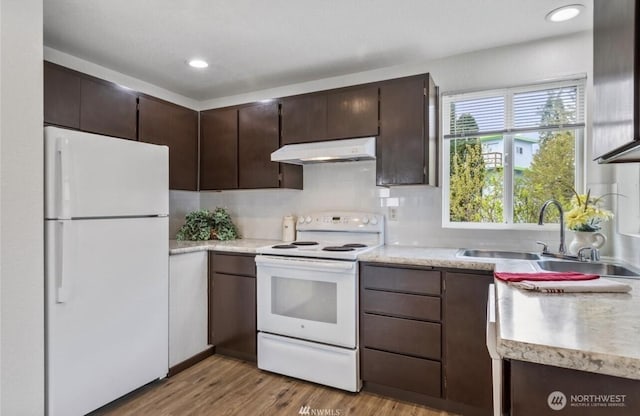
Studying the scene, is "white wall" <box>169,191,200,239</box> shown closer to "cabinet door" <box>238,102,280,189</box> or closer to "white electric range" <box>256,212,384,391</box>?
"cabinet door" <box>238,102,280,189</box>

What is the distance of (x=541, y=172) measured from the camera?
253 centimetres

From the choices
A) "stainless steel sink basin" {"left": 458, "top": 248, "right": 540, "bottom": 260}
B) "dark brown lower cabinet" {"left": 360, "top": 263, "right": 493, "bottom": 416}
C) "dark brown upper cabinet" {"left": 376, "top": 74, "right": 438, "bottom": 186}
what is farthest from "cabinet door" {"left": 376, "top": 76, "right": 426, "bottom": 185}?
"dark brown lower cabinet" {"left": 360, "top": 263, "right": 493, "bottom": 416}

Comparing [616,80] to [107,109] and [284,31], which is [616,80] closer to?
[284,31]

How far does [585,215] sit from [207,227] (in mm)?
2903

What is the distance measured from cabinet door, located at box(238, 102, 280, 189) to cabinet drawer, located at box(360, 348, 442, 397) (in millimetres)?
1594

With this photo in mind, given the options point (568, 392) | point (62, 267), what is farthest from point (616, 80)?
point (62, 267)

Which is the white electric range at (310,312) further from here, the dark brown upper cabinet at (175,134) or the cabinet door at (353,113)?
the dark brown upper cabinet at (175,134)

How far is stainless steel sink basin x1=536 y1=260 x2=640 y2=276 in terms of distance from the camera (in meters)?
1.85

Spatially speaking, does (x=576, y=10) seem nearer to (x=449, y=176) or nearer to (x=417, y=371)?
(x=449, y=176)

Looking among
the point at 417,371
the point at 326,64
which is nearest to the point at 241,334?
the point at 417,371

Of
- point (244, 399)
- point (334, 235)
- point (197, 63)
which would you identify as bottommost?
point (244, 399)

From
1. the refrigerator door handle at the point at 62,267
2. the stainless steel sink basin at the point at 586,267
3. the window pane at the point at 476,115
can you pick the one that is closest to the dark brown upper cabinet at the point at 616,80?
the stainless steel sink basin at the point at 586,267

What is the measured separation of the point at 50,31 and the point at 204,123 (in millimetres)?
1326

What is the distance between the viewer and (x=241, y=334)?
281 cm
